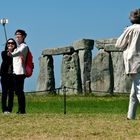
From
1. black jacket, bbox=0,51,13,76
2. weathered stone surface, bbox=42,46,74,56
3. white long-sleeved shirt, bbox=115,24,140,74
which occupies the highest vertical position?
white long-sleeved shirt, bbox=115,24,140,74

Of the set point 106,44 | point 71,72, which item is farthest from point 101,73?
point 71,72

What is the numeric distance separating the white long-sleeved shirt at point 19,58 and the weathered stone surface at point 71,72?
65.0ft

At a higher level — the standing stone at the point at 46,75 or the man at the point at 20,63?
the man at the point at 20,63

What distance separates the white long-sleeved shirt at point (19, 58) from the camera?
14.0m

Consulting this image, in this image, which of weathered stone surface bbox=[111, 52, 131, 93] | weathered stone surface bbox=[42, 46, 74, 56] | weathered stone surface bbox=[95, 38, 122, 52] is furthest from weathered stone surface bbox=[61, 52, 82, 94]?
weathered stone surface bbox=[111, 52, 131, 93]

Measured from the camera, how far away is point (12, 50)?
14.5 meters

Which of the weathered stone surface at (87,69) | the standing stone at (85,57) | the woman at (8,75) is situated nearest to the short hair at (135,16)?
the woman at (8,75)

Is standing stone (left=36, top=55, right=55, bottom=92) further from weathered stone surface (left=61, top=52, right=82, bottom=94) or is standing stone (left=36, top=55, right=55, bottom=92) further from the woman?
the woman

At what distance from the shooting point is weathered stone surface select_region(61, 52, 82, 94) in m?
34.3

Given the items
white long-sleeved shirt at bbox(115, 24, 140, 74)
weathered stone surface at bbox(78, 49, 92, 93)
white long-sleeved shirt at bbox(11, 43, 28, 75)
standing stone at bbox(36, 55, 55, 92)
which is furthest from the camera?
standing stone at bbox(36, 55, 55, 92)

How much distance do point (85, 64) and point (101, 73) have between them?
80.5 inches

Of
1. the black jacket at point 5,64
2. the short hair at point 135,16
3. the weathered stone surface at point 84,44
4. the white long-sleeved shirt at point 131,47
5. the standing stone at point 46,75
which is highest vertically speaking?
the short hair at point 135,16

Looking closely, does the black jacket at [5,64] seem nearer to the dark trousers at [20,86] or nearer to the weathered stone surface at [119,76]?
the dark trousers at [20,86]

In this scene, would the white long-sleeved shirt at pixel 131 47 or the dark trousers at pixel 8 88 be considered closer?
the white long-sleeved shirt at pixel 131 47
